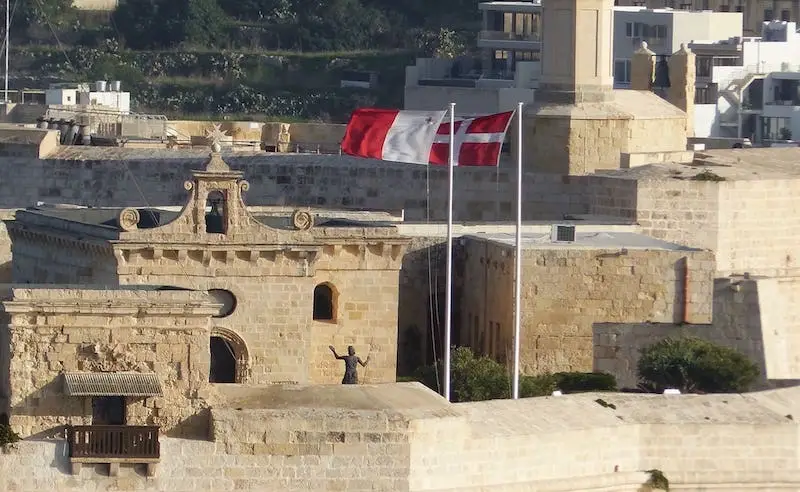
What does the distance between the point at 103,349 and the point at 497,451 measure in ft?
13.0

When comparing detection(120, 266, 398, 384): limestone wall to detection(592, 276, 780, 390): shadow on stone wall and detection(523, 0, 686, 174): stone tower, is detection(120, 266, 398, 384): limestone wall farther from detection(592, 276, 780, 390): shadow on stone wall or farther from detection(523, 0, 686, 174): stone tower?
detection(523, 0, 686, 174): stone tower

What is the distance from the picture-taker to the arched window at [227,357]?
126ft

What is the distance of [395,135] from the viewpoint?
42.3 m

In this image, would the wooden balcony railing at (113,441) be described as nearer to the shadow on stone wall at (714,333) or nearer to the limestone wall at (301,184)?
the shadow on stone wall at (714,333)

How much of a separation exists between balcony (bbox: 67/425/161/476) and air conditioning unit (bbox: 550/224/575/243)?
12269 mm

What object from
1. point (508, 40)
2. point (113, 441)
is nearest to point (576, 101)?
point (113, 441)

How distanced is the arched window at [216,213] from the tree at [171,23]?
70.2m

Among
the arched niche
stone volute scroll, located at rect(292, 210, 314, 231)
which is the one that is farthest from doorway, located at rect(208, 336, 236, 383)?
the arched niche

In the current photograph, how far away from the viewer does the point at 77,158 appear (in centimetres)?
5206

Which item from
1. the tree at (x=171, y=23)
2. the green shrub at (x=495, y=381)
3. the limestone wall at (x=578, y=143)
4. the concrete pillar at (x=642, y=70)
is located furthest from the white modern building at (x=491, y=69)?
the green shrub at (x=495, y=381)

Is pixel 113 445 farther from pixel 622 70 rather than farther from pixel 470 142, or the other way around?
pixel 622 70

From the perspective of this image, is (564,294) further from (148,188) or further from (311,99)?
(311,99)

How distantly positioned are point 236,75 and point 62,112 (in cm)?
4426

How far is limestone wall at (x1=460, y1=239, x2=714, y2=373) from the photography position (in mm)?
41562
